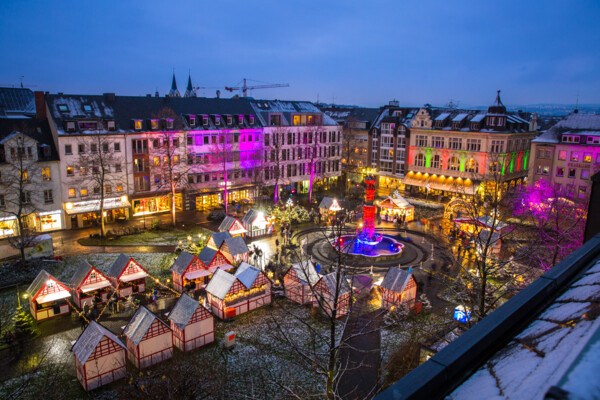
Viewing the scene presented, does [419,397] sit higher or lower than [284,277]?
higher

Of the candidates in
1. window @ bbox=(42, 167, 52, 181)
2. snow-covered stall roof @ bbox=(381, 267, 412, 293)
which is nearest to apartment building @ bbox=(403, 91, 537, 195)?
snow-covered stall roof @ bbox=(381, 267, 412, 293)

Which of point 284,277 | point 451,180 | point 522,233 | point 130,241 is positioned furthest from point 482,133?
point 130,241

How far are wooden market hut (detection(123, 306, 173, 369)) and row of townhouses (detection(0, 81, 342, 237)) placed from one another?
18324 mm

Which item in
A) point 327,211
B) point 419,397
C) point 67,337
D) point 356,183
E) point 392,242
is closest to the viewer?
point 419,397


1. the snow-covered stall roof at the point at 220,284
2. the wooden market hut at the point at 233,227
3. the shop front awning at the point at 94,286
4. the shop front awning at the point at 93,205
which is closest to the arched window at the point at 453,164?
the wooden market hut at the point at 233,227

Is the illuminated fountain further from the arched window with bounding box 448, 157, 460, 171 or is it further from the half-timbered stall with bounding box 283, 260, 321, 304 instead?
the arched window with bounding box 448, 157, 460, 171

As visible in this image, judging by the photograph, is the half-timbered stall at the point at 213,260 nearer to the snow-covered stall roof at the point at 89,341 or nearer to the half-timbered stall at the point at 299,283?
the half-timbered stall at the point at 299,283

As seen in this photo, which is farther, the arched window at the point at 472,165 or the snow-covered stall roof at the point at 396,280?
the arched window at the point at 472,165

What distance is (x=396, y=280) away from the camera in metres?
24.5

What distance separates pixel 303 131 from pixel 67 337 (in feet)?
140

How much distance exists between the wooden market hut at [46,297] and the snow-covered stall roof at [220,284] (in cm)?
797

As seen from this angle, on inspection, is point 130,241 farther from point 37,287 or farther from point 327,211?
point 327,211

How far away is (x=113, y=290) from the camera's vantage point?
2584 centimetres

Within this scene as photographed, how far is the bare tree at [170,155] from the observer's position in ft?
149
